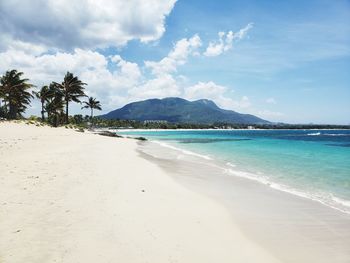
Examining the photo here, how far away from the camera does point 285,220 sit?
8.89 m

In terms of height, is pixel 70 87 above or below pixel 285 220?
above

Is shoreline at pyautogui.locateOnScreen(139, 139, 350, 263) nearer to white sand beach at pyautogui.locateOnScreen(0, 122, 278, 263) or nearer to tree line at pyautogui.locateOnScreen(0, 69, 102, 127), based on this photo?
white sand beach at pyautogui.locateOnScreen(0, 122, 278, 263)

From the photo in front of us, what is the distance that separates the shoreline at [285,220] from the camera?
21.6 feet

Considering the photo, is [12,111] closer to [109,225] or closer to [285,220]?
[109,225]

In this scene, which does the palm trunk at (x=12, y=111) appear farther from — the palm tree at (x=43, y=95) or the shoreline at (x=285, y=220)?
the shoreline at (x=285, y=220)

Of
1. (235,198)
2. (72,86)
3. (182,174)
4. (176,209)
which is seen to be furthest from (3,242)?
(72,86)

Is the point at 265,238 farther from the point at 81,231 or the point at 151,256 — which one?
the point at 81,231

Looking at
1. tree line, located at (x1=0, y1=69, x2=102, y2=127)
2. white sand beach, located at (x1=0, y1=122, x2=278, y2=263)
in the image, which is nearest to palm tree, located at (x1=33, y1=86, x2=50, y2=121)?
tree line, located at (x1=0, y1=69, x2=102, y2=127)

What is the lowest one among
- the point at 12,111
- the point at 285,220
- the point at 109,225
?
the point at 285,220

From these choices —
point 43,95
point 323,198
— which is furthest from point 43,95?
point 323,198

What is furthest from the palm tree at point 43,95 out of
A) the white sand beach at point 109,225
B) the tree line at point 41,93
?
the white sand beach at point 109,225

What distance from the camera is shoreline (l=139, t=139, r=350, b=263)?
259 inches

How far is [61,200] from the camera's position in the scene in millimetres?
8406

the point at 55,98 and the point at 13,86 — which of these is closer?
the point at 13,86
